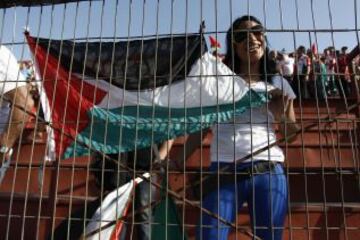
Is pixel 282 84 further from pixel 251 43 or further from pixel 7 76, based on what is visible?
pixel 7 76

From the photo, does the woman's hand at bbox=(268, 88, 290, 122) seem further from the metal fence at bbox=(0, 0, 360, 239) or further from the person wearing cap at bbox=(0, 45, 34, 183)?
the person wearing cap at bbox=(0, 45, 34, 183)

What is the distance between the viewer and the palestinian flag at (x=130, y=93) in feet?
8.11

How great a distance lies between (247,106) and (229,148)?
0.84ft

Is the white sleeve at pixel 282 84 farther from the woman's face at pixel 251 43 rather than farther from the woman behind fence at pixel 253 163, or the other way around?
the woman's face at pixel 251 43

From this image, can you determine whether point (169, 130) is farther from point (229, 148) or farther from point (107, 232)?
point (107, 232)

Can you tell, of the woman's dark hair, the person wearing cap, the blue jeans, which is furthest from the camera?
the person wearing cap

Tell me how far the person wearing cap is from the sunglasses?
4.16 ft

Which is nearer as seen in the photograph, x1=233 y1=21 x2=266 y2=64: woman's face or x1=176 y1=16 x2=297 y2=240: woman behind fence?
x1=176 y1=16 x2=297 y2=240: woman behind fence

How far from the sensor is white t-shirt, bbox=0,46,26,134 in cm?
269

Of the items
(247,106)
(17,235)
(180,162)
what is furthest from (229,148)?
(17,235)

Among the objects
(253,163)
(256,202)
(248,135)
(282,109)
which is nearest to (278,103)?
(282,109)

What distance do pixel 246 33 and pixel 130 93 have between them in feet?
2.56

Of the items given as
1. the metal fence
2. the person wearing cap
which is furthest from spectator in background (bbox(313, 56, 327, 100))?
the person wearing cap

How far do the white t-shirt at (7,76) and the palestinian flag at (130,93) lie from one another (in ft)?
0.46
